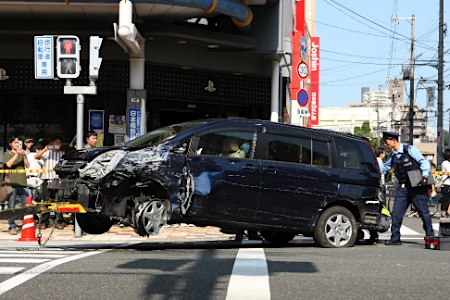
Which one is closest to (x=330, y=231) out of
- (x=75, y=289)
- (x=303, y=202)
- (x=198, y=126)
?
(x=303, y=202)

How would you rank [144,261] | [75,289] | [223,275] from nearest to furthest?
[75,289] < [223,275] < [144,261]

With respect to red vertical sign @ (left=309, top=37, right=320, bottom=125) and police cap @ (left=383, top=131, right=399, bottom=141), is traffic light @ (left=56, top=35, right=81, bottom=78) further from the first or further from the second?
red vertical sign @ (left=309, top=37, right=320, bottom=125)

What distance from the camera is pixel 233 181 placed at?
9891 mm

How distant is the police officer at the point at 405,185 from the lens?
11.3 metres

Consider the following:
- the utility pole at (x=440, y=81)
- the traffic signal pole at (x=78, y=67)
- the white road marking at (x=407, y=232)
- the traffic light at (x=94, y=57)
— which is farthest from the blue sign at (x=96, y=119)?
the utility pole at (x=440, y=81)

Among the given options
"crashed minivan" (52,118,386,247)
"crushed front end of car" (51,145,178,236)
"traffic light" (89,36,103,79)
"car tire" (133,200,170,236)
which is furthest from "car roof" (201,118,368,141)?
"traffic light" (89,36,103,79)

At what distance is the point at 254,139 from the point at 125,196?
2.13 m

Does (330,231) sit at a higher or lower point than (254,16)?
lower

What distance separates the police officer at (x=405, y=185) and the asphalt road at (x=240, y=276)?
6.13 ft

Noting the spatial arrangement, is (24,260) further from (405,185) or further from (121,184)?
(405,185)

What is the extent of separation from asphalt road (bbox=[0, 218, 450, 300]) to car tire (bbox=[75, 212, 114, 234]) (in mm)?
907

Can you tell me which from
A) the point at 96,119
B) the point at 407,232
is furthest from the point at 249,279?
the point at 96,119

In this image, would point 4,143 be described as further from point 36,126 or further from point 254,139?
point 254,139

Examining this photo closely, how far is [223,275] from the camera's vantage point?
7.23 meters
